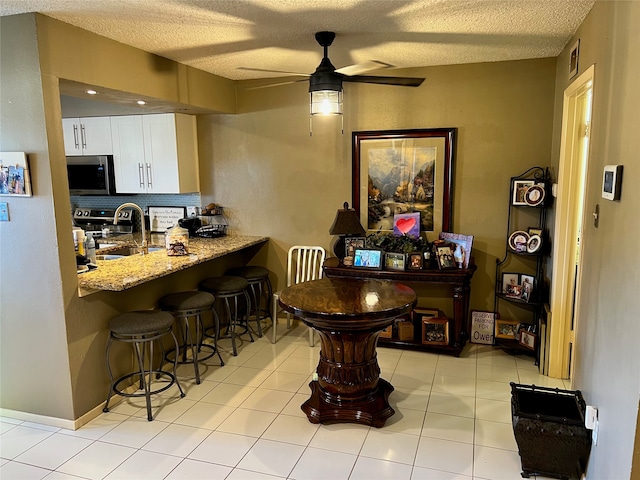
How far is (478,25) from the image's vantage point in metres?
2.87

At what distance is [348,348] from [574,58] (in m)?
2.35

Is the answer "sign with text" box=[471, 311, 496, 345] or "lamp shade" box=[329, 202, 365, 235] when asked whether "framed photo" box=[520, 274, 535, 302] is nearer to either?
"sign with text" box=[471, 311, 496, 345]

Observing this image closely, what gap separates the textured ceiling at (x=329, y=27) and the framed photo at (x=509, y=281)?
1.77 meters

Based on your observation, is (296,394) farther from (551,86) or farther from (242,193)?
(551,86)

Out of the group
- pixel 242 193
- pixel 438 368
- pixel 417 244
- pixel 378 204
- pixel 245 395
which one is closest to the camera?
pixel 245 395

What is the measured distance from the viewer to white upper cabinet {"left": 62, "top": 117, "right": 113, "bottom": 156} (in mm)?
4547

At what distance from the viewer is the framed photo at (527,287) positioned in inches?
144

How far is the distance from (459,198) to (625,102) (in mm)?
2190

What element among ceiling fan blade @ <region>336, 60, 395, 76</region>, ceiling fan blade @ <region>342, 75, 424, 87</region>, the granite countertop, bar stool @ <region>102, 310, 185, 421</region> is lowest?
bar stool @ <region>102, 310, 185, 421</region>

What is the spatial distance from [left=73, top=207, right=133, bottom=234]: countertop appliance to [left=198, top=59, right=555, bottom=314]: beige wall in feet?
3.19

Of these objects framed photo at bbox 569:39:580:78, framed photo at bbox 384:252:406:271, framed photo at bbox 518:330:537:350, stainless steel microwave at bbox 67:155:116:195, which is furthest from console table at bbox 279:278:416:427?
stainless steel microwave at bbox 67:155:116:195

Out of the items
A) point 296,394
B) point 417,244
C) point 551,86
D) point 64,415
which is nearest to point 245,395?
point 296,394

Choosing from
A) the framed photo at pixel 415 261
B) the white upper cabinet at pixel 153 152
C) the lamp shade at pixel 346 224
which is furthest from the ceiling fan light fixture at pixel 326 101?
the white upper cabinet at pixel 153 152

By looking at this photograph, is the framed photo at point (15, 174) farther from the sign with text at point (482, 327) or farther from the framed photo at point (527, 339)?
the framed photo at point (527, 339)
